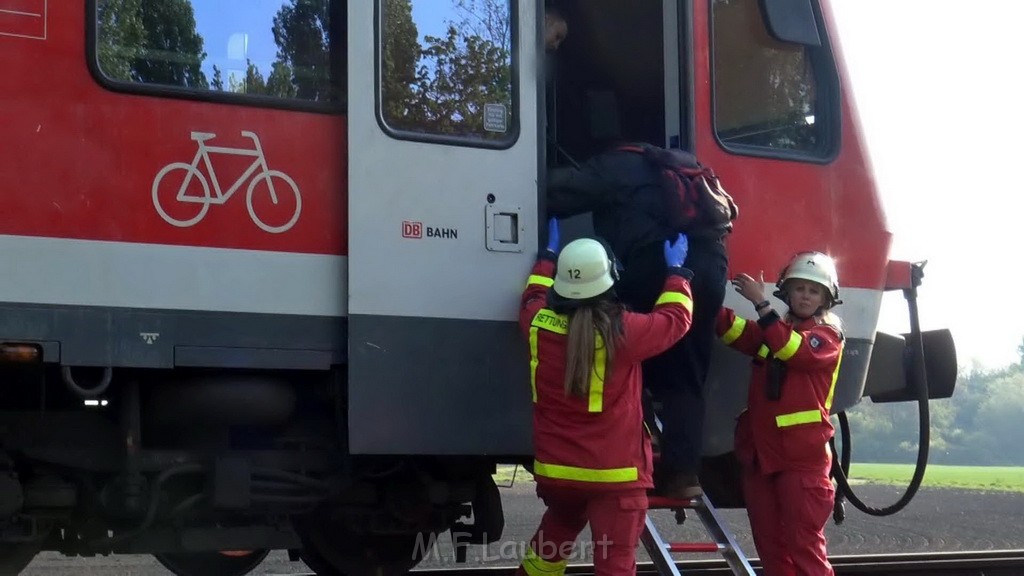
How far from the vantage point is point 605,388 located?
4656 millimetres

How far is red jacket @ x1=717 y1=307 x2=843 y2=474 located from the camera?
5211 millimetres

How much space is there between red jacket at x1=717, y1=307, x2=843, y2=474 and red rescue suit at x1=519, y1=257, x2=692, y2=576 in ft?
2.03

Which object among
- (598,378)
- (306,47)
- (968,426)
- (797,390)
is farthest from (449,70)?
(968,426)

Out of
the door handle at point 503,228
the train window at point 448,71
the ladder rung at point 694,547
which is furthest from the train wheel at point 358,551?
the train window at point 448,71

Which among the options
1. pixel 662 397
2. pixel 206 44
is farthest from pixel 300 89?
pixel 662 397

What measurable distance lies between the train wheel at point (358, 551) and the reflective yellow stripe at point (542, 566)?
2.35 feet

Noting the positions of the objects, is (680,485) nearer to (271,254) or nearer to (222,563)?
(271,254)

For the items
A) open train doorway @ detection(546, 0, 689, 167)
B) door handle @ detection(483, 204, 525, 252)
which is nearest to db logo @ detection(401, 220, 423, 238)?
door handle @ detection(483, 204, 525, 252)

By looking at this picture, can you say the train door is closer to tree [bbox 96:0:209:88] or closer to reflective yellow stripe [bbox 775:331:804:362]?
tree [bbox 96:0:209:88]

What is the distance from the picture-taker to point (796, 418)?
5258 mm

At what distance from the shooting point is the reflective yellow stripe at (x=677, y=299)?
479 cm

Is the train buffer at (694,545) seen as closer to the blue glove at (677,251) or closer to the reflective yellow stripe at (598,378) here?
the reflective yellow stripe at (598,378)

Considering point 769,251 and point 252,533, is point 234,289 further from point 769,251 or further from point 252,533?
point 769,251

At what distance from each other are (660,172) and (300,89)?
5.05 feet
